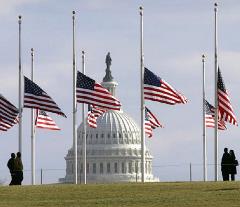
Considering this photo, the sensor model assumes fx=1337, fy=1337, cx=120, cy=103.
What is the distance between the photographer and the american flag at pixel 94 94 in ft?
272

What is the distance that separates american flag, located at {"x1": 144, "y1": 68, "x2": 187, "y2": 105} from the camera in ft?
269

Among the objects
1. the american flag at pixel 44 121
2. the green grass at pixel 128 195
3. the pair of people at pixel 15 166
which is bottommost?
the green grass at pixel 128 195

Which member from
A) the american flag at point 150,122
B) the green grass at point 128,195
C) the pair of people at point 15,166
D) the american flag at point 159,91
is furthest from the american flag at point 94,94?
the american flag at point 150,122

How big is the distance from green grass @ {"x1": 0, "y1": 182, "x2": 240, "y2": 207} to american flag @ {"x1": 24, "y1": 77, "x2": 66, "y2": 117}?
13974 mm

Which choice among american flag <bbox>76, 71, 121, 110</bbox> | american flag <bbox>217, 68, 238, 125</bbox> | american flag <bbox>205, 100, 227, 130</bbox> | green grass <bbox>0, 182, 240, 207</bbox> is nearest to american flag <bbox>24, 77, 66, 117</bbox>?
american flag <bbox>76, 71, 121, 110</bbox>

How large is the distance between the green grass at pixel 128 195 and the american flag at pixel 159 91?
1260 cm

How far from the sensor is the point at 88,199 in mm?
61094

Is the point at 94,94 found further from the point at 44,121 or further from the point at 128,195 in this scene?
the point at 128,195

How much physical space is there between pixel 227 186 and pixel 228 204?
987 centimetres

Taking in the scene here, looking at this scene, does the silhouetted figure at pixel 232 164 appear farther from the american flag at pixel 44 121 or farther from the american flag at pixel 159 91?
the american flag at pixel 44 121

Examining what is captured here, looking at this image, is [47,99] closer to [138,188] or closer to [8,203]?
[138,188]

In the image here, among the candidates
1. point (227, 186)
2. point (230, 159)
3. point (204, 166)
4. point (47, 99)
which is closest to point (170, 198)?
point (227, 186)

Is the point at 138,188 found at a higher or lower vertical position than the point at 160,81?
lower

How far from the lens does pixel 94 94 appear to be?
83.7 metres
